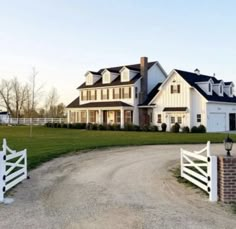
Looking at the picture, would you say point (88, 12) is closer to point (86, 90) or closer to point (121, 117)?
point (121, 117)

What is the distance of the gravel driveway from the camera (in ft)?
20.5

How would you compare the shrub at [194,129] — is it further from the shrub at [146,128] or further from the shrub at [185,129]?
the shrub at [146,128]

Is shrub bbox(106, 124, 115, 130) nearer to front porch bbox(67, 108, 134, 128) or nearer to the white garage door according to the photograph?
front porch bbox(67, 108, 134, 128)

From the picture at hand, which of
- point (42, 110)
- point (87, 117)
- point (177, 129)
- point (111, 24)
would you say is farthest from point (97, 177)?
point (42, 110)

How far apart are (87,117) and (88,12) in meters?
28.0

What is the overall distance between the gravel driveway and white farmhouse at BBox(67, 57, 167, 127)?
31.3 m

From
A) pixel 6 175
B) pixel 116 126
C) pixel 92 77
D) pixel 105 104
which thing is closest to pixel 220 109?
pixel 116 126

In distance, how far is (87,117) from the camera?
48188mm

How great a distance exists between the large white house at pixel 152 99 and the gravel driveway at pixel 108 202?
88.1 ft

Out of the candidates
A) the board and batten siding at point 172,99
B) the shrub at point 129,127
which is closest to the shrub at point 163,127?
the board and batten siding at point 172,99

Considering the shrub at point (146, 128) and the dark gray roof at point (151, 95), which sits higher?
the dark gray roof at point (151, 95)

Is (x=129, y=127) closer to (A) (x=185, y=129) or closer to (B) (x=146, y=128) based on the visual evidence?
(B) (x=146, y=128)

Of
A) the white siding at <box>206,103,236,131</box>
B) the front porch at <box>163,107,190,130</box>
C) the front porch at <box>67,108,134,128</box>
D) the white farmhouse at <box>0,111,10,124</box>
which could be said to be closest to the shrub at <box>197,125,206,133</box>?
the white siding at <box>206,103,236,131</box>

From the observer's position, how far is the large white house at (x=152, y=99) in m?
38.9
